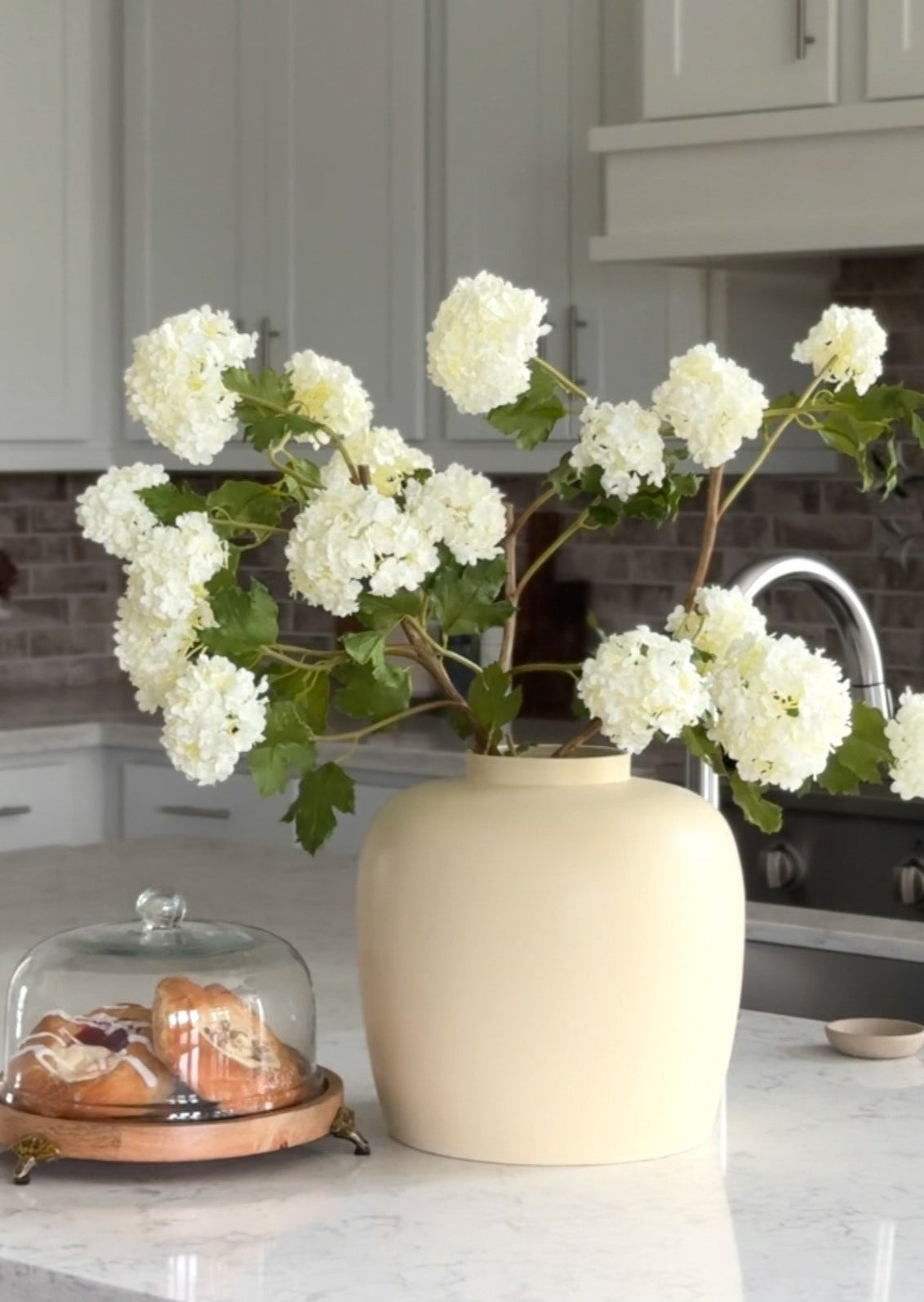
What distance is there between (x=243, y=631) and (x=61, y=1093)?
270 mm

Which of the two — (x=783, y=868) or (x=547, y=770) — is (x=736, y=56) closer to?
(x=783, y=868)

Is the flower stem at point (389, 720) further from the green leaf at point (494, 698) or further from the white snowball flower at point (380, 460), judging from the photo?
the white snowball flower at point (380, 460)

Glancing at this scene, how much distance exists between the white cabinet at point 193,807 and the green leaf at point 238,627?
2745 millimetres

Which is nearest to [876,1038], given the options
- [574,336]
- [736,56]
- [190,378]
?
[190,378]

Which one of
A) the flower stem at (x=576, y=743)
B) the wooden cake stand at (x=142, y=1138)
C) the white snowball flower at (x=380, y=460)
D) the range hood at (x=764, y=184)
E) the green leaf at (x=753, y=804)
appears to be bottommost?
the wooden cake stand at (x=142, y=1138)

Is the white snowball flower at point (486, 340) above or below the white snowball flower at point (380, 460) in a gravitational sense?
above

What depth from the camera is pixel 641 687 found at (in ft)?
3.68

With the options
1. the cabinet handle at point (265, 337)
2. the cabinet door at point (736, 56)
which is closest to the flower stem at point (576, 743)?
the cabinet door at point (736, 56)

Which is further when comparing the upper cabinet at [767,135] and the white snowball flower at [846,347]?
the upper cabinet at [767,135]

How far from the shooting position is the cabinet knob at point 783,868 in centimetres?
324

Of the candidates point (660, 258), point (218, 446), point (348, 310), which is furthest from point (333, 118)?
point (218, 446)

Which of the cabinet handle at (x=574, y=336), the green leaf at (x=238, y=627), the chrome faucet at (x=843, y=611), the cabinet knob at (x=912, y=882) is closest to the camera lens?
the green leaf at (x=238, y=627)

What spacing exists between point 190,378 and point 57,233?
132 inches

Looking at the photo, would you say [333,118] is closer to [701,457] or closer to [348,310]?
[348,310]
